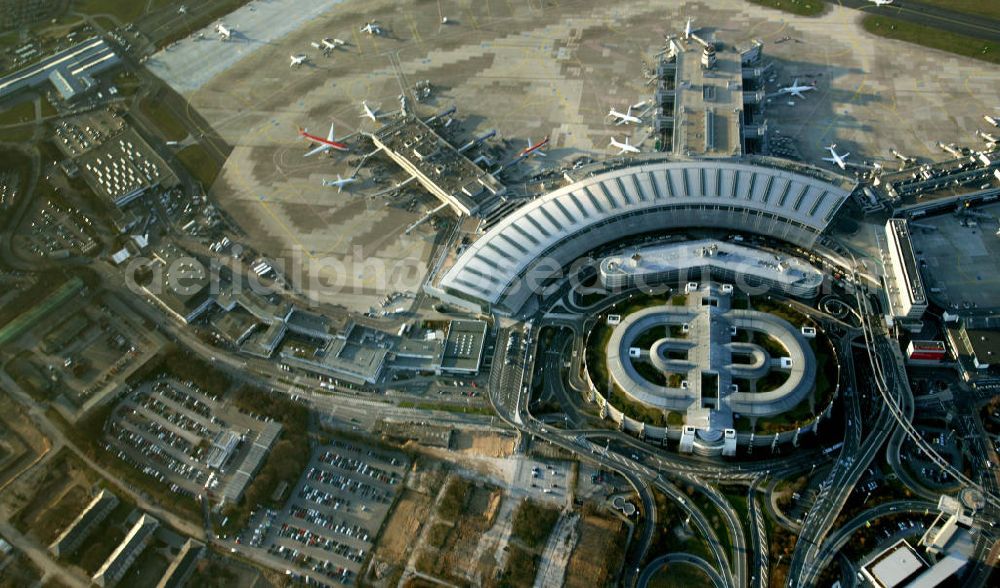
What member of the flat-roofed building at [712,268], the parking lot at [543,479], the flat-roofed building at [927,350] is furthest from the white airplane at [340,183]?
the flat-roofed building at [927,350]

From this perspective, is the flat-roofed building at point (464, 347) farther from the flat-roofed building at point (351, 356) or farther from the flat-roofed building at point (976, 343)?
the flat-roofed building at point (976, 343)

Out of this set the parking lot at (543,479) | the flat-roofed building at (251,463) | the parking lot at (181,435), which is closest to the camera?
the parking lot at (543,479)

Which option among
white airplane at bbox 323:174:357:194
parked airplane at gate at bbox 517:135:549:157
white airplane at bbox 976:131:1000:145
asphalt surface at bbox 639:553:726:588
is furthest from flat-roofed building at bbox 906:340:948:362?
white airplane at bbox 323:174:357:194

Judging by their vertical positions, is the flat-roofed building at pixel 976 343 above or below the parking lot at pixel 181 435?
above

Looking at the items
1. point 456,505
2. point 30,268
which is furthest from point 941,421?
point 30,268

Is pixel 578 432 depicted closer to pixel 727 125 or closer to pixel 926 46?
pixel 727 125

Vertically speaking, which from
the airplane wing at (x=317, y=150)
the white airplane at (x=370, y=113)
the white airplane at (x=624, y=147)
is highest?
the white airplane at (x=370, y=113)
